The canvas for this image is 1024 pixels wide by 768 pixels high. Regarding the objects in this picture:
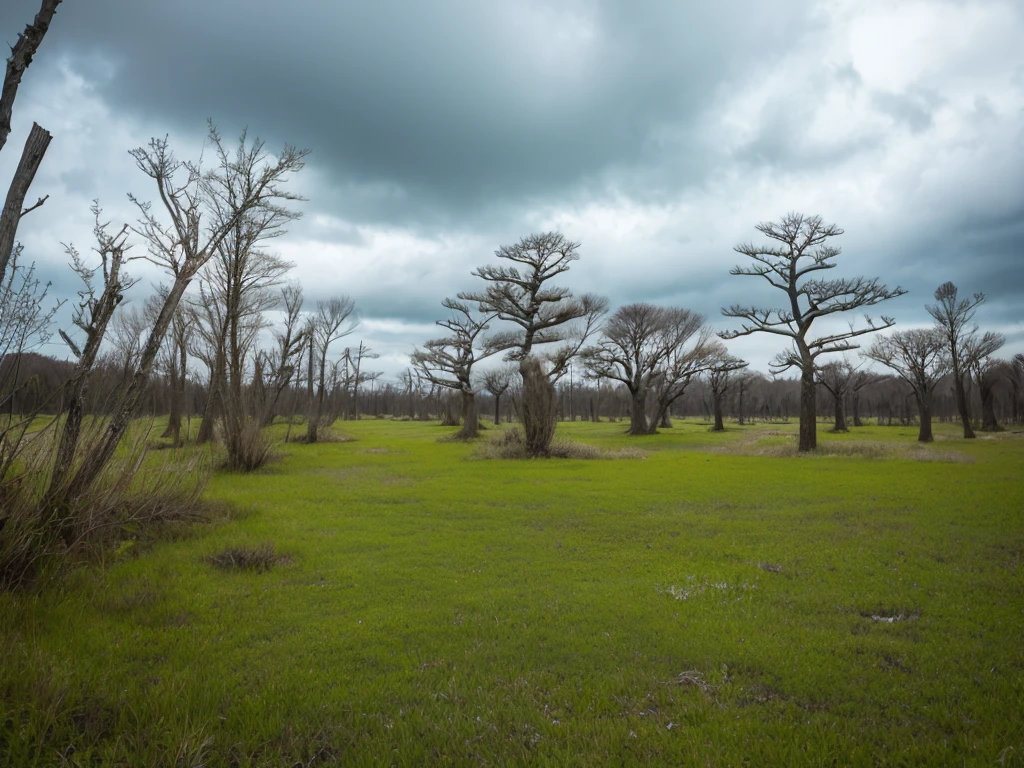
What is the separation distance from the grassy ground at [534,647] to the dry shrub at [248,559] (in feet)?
0.48

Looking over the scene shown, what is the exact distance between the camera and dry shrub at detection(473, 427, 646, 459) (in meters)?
20.9

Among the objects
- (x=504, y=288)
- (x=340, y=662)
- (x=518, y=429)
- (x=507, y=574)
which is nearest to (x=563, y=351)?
(x=504, y=288)

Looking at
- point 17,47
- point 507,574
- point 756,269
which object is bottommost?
point 507,574

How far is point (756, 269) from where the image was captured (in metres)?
23.2

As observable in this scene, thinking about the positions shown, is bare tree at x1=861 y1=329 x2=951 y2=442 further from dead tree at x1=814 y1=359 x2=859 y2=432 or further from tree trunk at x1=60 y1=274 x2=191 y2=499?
tree trunk at x1=60 y1=274 x2=191 y2=499

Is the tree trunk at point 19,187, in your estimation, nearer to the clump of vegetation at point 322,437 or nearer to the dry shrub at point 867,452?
the dry shrub at point 867,452

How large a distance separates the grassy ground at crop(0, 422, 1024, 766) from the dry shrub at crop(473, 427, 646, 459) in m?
11.6

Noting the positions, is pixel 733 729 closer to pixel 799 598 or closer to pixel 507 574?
pixel 799 598

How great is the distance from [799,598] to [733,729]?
2.84 m

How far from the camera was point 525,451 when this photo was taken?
68.7ft

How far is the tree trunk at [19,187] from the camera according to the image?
3.68m

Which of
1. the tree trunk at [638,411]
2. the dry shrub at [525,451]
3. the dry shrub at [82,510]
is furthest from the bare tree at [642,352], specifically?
the dry shrub at [82,510]

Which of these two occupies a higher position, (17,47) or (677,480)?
(17,47)

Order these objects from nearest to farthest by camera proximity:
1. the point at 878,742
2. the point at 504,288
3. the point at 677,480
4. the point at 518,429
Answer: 1. the point at 878,742
2. the point at 677,480
3. the point at 518,429
4. the point at 504,288
